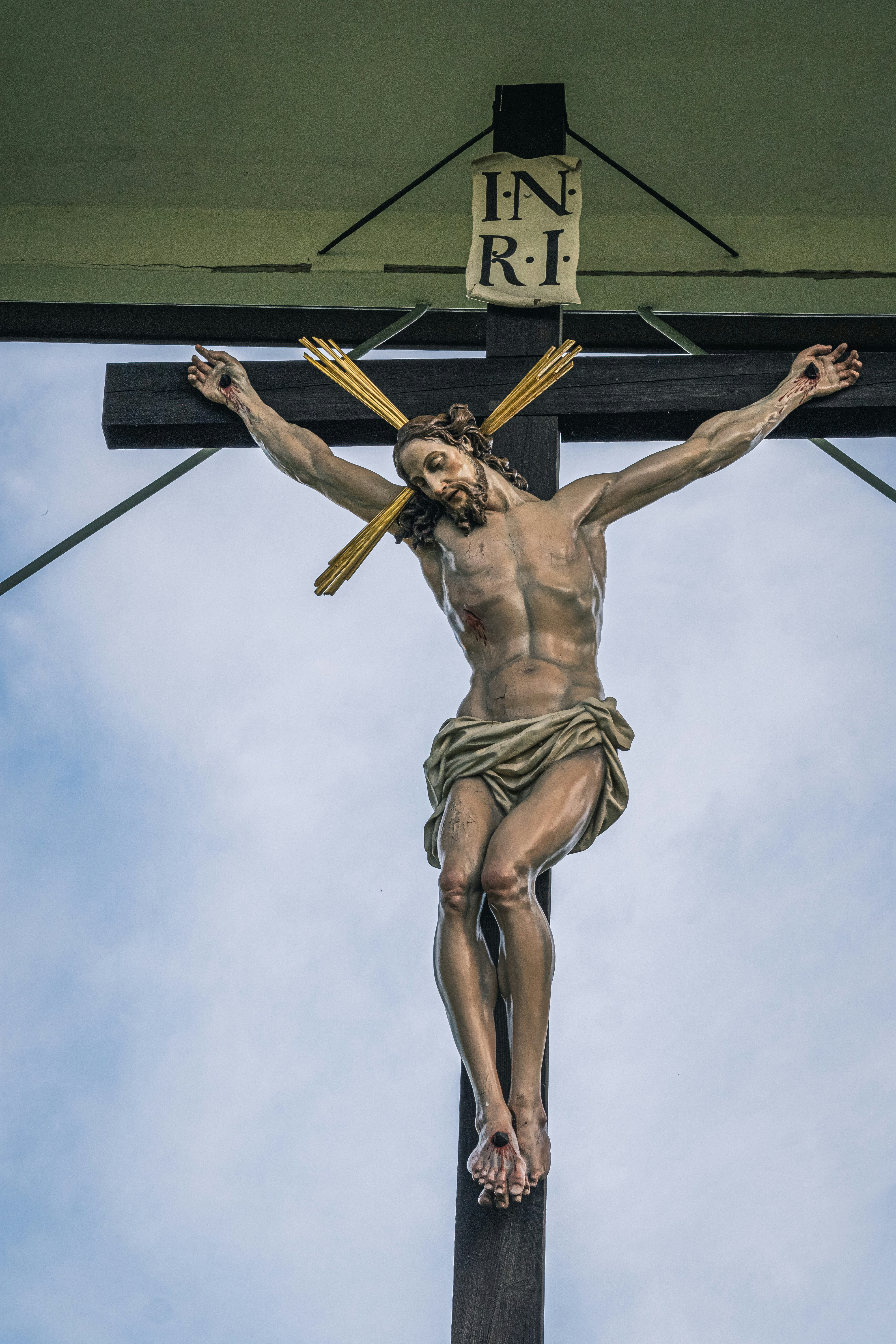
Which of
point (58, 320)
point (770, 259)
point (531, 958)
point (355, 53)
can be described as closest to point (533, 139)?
point (355, 53)

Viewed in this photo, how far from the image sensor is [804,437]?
4160 millimetres

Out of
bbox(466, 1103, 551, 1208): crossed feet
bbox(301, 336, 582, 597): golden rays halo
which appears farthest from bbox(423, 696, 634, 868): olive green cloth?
bbox(466, 1103, 551, 1208): crossed feet

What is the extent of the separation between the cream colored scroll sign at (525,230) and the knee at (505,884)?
1410 millimetres

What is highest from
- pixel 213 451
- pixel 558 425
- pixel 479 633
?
pixel 213 451

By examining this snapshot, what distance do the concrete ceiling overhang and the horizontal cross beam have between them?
1113 mm

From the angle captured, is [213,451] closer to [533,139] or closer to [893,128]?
[533,139]

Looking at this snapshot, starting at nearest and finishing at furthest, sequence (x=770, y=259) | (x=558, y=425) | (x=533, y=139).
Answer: (x=558, y=425), (x=533, y=139), (x=770, y=259)

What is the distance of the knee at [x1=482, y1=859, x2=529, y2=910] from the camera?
3363mm

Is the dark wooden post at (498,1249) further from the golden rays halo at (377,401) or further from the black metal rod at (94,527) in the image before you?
the black metal rod at (94,527)

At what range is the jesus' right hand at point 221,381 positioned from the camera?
4.15m

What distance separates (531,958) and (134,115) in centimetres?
278

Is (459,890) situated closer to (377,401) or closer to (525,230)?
(377,401)

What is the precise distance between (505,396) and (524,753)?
0.89 meters

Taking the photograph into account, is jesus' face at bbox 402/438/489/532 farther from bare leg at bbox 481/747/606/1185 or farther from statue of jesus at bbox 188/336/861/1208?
bare leg at bbox 481/747/606/1185
